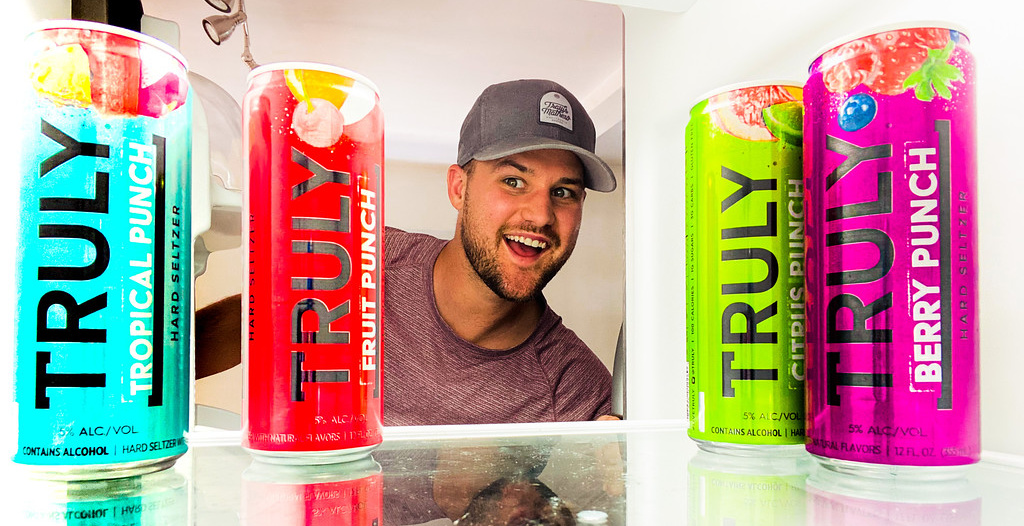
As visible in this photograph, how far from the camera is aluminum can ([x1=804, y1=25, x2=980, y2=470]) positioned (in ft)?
1.48

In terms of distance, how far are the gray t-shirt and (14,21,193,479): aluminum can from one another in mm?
563

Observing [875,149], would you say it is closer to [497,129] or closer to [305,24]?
[497,129]

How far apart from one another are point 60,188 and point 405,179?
2.01ft

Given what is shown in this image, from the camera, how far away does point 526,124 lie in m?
1.09

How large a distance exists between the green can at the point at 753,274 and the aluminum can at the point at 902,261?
2.5 inches

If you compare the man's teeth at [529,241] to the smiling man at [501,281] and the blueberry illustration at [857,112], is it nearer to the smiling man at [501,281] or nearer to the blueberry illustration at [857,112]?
the smiling man at [501,281]

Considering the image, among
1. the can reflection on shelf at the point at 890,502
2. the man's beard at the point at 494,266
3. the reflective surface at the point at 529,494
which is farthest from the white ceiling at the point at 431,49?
the can reflection on shelf at the point at 890,502

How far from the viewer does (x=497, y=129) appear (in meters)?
1.08

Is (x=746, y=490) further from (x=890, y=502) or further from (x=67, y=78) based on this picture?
(x=67, y=78)

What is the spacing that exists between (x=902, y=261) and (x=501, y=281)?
2.32 feet

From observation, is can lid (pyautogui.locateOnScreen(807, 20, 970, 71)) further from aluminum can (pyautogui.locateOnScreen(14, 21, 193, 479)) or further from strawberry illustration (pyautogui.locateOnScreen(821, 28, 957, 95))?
aluminum can (pyautogui.locateOnScreen(14, 21, 193, 479))

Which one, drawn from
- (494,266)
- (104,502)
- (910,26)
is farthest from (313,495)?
(494,266)

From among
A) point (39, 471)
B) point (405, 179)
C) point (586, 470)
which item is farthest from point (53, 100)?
point (405, 179)

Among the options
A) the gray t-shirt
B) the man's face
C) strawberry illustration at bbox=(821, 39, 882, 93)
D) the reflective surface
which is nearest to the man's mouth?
the man's face
